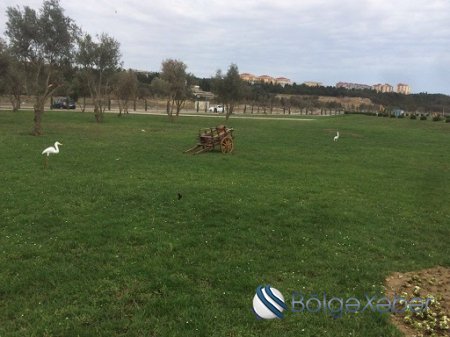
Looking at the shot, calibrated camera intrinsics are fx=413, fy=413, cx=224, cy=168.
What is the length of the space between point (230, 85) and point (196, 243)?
44380 millimetres

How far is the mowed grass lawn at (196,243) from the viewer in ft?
16.7

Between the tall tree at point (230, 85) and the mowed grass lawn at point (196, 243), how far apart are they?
36.6m

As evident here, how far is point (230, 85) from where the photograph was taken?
50250mm

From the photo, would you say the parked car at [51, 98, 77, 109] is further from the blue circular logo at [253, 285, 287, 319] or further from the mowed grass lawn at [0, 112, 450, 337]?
the blue circular logo at [253, 285, 287, 319]

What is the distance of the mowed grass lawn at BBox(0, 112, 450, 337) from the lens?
5.09 meters

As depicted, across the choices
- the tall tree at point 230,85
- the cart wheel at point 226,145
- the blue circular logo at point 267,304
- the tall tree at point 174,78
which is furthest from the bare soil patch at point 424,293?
the tall tree at point 230,85

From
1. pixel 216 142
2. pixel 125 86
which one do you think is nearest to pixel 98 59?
pixel 125 86

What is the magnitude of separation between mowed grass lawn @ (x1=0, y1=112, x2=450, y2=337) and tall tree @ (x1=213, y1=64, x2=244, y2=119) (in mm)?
36629

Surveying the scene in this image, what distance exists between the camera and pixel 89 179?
39.5ft

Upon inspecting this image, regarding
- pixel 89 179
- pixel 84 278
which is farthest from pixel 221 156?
pixel 84 278

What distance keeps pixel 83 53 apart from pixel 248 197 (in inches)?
1271

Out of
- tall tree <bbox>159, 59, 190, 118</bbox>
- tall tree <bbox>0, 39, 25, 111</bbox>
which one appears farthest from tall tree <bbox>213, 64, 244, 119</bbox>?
tall tree <bbox>0, 39, 25, 111</bbox>

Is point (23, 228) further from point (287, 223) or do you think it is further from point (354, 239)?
point (354, 239)

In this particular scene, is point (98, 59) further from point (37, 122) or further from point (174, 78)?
point (37, 122)
